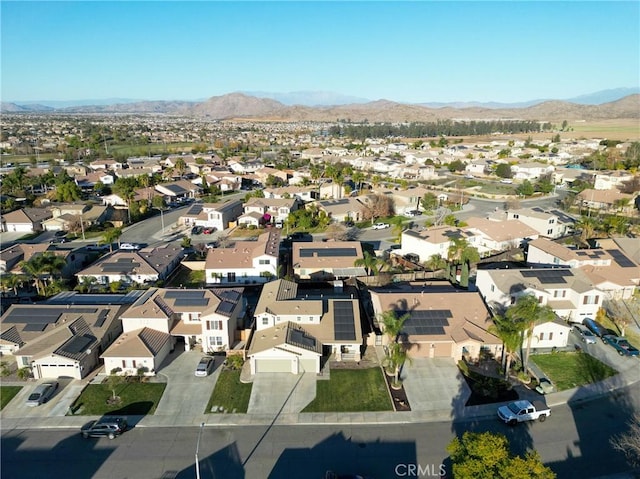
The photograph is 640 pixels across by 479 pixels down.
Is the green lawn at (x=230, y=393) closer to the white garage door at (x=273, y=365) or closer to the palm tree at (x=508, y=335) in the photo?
the white garage door at (x=273, y=365)

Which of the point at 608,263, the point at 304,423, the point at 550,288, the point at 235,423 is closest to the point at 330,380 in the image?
the point at 304,423

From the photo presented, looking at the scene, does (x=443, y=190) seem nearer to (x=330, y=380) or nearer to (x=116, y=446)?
(x=330, y=380)

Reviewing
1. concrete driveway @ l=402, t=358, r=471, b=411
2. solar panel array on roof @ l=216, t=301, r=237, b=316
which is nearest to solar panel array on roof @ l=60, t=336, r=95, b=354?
solar panel array on roof @ l=216, t=301, r=237, b=316

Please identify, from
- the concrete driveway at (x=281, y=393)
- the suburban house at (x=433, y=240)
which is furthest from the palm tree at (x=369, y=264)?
the concrete driveway at (x=281, y=393)

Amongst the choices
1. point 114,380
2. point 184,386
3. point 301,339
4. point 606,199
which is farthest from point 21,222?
point 606,199

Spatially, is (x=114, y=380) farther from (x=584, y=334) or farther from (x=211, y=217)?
(x=211, y=217)
